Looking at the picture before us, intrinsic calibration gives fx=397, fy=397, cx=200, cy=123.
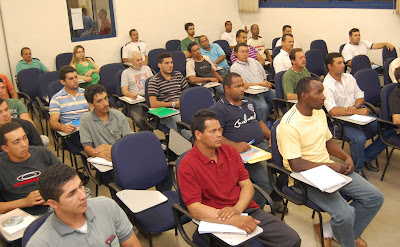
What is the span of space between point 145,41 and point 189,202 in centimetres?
660

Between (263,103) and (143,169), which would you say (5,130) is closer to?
(143,169)

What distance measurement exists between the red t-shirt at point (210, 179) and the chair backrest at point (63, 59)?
5.59 m

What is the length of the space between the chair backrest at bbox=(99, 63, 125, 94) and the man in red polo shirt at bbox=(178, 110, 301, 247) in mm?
3622

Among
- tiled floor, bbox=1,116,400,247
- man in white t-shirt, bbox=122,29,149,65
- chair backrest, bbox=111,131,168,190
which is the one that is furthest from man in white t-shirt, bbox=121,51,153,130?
man in white t-shirt, bbox=122,29,149,65

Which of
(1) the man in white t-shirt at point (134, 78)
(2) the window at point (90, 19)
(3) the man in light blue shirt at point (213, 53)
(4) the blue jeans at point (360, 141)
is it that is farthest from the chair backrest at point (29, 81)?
(4) the blue jeans at point (360, 141)

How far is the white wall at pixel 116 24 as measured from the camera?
7.09 m

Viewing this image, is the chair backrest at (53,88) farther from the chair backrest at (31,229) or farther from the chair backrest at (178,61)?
the chair backrest at (31,229)

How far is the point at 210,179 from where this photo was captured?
2.62 m

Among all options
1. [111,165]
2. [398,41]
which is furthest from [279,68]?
[111,165]

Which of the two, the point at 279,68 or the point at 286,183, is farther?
the point at 279,68

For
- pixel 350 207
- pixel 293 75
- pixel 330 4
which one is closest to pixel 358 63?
pixel 293 75

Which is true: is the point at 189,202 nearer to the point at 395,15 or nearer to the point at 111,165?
the point at 111,165

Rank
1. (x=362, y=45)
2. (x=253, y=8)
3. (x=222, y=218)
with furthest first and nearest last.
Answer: (x=253, y=8), (x=362, y=45), (x=222, y=218)

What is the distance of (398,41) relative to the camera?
6.97 m
